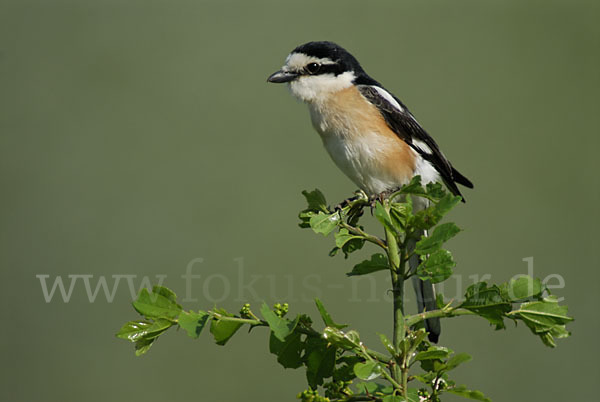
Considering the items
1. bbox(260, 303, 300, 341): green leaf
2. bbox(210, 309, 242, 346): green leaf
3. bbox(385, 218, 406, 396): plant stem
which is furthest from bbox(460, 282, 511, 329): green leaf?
bbox(210, 309, 242, 346): green leaf

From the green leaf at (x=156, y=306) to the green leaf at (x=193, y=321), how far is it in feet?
0.15

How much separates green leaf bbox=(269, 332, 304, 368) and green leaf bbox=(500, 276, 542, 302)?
0.44 m

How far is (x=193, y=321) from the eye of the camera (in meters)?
1.28

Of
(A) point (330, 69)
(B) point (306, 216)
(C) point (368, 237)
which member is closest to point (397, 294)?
(C) point (368, 237)

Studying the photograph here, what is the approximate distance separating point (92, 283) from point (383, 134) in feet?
9.87

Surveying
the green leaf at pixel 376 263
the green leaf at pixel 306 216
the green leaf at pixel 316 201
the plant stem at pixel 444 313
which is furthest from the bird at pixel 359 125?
the plant stem at pixel 444 313

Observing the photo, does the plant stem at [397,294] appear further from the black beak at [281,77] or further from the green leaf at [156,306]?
the black beak at [281,77]

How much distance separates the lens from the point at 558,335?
1307 millimetres

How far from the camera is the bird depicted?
2801 mm

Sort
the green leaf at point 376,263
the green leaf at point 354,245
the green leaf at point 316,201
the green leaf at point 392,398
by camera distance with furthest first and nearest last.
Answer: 1. the green leaf at point 316,201
2. the green leaf at point 354,245
3. the green leaf at point 376,263
4. the green leaf at point 392,398

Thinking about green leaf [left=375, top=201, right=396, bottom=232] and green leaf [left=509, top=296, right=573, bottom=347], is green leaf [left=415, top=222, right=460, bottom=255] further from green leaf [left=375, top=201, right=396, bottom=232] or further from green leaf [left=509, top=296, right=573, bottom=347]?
green leaf [left=509, top=296, right=573, bottom=347]

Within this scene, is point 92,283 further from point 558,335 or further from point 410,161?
point 558,335

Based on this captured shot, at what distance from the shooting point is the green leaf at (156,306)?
1.30 metres

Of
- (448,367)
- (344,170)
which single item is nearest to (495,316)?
(448,367)
